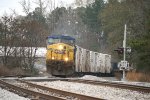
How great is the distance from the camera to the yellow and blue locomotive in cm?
2952

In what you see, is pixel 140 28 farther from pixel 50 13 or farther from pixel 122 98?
Answer: pixel 50 13

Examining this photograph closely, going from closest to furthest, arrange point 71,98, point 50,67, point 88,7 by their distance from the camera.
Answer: point 71,98
point 50,67
point 88,7

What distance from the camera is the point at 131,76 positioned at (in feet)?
99.3

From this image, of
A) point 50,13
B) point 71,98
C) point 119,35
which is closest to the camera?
point 71,98

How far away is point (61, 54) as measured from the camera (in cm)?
2970

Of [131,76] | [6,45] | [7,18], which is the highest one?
[7,18]

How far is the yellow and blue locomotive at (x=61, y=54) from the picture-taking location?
29516 millimetres

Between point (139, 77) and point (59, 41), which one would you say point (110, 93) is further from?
point (59, 41)

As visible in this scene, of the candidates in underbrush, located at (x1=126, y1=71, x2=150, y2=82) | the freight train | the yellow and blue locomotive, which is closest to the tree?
underbrush, located at (x1=126, y1=71, x2=150, y2=82)

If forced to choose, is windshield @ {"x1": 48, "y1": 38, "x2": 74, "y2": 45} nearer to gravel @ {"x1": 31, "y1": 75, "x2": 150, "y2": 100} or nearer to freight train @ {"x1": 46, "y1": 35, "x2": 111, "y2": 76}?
freight train @ {"x1": 46, "y1": 35, "x2": 111, "y2": 76}

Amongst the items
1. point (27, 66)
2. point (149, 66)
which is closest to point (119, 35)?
point (27, 66)

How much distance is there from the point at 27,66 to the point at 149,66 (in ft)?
53.1

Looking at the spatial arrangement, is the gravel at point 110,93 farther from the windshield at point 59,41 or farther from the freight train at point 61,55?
the windshield at point 59,41

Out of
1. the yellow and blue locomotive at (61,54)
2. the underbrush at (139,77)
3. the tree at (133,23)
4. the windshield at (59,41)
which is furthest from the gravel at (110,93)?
the tree at (133,23)
